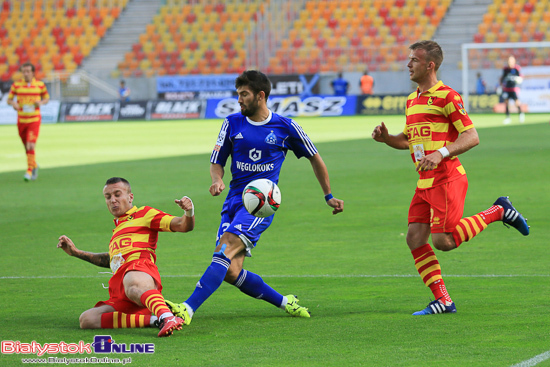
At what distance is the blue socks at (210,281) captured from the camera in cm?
593

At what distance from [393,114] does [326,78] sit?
5234mm

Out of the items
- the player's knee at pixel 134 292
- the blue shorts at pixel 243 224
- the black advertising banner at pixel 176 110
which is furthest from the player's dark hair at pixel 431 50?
the black advertising banner at pixel 176 110

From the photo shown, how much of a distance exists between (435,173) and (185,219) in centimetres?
193

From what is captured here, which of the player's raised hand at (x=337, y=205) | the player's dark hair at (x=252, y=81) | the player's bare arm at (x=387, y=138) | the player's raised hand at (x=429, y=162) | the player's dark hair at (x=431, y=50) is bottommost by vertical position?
the player's raised hand at (x=337, y=205)

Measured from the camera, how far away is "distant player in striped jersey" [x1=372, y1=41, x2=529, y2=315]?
247 inches

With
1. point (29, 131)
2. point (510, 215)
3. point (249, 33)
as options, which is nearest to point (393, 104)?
point (249, 33)

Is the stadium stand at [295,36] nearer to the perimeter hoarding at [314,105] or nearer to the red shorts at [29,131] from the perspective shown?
the perimeter hoarding at [314,105]

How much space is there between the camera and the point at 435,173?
6391 millimetres

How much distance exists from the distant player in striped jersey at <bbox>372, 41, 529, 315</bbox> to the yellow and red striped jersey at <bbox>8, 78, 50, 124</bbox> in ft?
40.1

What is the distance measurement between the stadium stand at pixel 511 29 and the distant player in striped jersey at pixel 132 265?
3308cm

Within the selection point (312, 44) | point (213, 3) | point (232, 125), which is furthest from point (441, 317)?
point (213, 3)

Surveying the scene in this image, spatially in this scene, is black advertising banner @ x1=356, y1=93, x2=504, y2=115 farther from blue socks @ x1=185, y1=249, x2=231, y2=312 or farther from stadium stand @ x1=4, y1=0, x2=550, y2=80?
blue socks @ x1=185, y1=249, x2=231, y2=312

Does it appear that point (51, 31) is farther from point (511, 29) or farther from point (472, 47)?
point (511, 29)

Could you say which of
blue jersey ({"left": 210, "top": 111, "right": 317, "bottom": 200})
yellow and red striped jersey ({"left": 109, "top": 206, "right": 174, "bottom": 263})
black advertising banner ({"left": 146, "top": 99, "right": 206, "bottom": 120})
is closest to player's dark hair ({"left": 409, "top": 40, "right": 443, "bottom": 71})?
blue jersey ({"left": 210, "top": 111, "right": 317, "bottom": 200})
